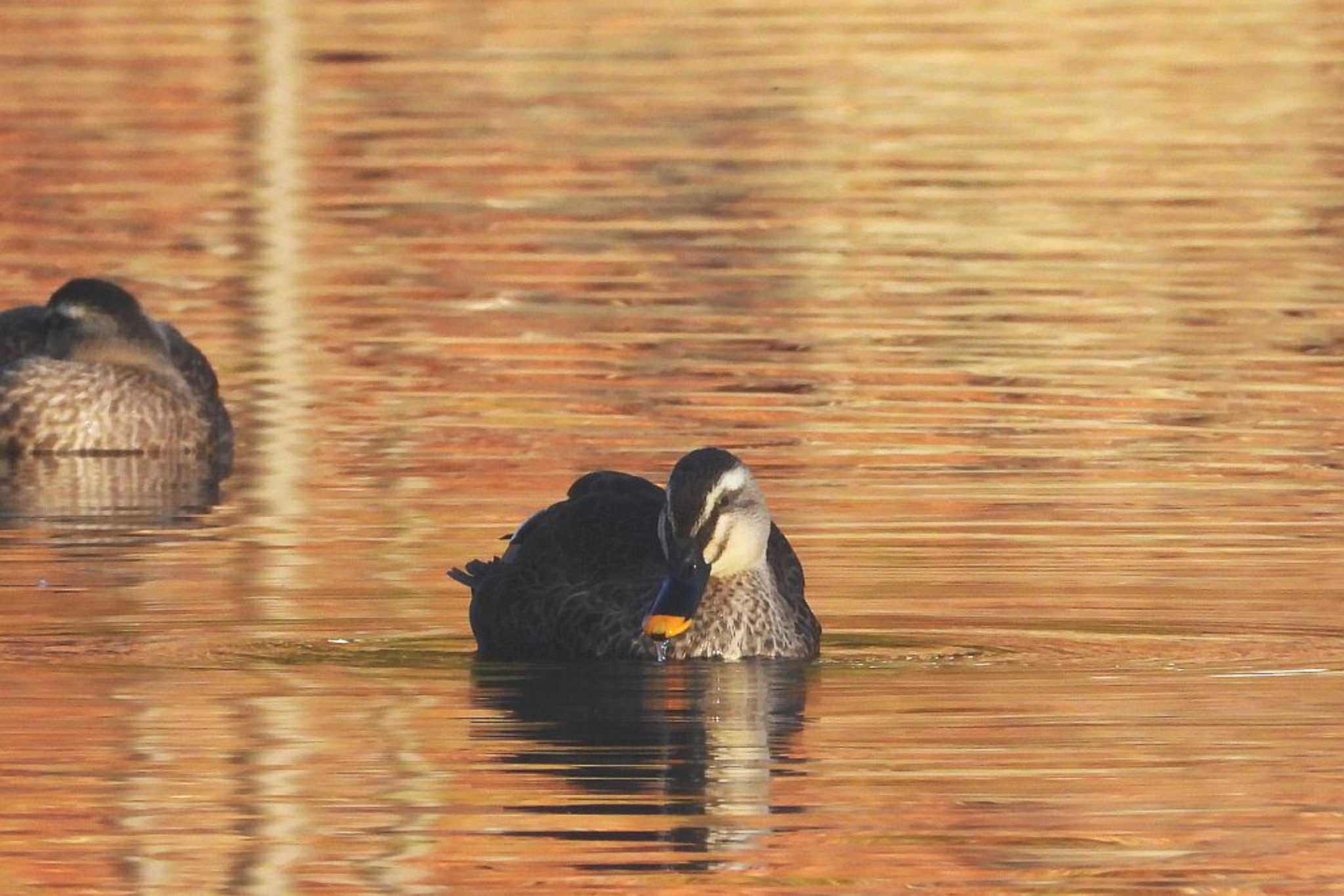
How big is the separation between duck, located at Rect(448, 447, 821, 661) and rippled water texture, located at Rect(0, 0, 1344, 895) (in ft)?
0.40

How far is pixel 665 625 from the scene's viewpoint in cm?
1177

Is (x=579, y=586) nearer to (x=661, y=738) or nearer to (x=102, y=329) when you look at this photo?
(x=661, y=738)

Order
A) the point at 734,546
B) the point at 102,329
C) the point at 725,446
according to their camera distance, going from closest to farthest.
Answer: the point at 734,546, the point at 725,446, the point at 102,329

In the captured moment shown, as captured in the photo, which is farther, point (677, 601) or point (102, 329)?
point (102, 329)

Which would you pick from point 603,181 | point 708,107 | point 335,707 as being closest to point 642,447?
point 335,707

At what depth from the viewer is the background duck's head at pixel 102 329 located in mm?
18812

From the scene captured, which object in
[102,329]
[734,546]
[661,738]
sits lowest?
[661,738]

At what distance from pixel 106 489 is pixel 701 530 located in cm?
542

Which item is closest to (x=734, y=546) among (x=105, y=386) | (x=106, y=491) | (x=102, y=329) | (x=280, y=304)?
(x=106, y=491)

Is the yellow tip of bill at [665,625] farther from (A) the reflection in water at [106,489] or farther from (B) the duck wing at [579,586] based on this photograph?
(A) the reflection in water at [106,489]

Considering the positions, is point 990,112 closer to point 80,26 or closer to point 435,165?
point 435,165

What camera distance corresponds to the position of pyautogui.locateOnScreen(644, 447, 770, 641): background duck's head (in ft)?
39.0

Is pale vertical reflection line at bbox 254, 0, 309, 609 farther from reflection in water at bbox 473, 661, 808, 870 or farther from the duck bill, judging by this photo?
the duck bill

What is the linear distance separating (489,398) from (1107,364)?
9.71 ft
